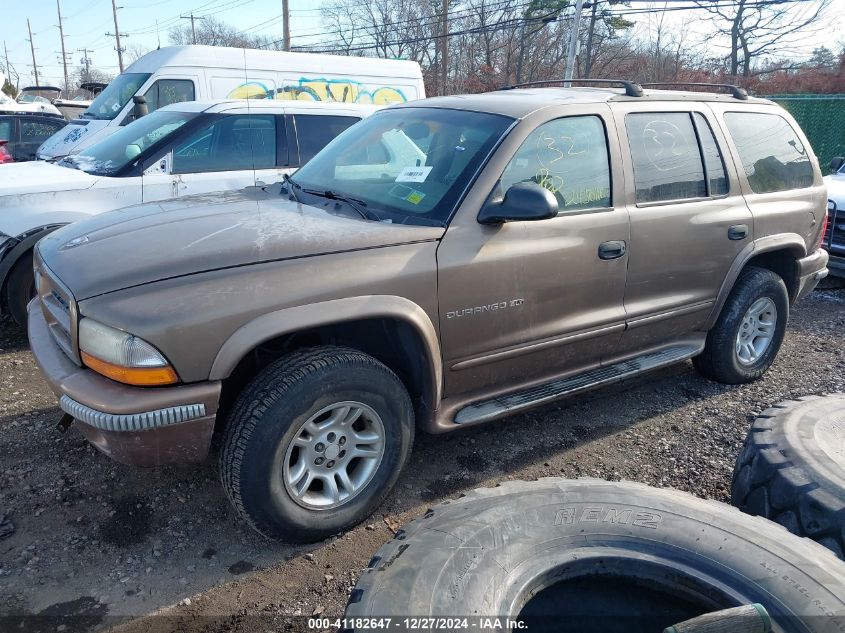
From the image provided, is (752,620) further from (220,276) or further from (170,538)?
(170,538)

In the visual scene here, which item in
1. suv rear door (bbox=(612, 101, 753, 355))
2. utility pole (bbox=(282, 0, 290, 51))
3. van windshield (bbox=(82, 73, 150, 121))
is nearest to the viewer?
suv rear door (bbox=(612, 101, 753, 355))

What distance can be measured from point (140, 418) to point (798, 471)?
102 inches

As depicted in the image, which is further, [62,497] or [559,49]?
[559,49]

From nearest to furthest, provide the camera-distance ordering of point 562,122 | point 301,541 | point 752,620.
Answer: point 752,620, point 301,541, point 562,122

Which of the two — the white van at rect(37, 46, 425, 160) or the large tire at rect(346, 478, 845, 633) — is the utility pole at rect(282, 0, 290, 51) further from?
the large tire at rect(346, 478, 845, 633)

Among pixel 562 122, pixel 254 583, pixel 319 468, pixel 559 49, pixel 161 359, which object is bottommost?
pixel 254 583

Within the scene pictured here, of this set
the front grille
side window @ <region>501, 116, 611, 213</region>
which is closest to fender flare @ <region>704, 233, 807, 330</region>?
side window @ <region>501, 116, 611, 213</region>

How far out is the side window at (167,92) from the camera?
8672 millimetres

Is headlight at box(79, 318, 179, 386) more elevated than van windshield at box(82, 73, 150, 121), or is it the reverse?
van windshield at box(82, 73, 150, 121)

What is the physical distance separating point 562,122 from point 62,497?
311 cm

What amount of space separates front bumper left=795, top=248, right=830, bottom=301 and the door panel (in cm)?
192

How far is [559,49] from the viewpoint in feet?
113

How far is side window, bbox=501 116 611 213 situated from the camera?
10.3 feet

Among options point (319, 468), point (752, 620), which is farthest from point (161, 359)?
point (752, 620)
